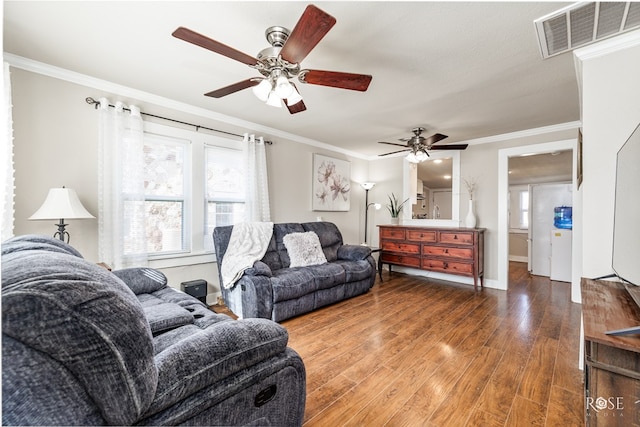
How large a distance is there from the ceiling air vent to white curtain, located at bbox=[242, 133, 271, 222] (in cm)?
312

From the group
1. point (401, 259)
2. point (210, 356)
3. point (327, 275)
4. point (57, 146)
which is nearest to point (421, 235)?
point (401, 259)

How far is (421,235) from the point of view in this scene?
452 cm

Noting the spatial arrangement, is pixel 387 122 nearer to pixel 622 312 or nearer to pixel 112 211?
pixel 622 312

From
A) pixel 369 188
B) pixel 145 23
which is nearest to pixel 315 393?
pixel 145 23

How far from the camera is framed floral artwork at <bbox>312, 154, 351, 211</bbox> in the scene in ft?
15.7

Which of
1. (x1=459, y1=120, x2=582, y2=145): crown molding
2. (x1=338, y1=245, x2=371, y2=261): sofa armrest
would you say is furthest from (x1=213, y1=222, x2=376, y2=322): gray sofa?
(x1=459, y1=120, x2=582, y2=145): crown molding

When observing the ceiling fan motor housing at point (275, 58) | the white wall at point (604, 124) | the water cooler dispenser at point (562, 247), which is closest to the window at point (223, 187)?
the ceiling fan motor housing at point (275, 58)

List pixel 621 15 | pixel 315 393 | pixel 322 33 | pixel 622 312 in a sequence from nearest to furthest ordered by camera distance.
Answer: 1. pixel 622 312
2. pixel 322 33
3. pixel 621 15
4. pixel 315 393

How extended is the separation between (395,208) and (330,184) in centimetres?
141

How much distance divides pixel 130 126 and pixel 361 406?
3.24 m

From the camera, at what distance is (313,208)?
4.76m

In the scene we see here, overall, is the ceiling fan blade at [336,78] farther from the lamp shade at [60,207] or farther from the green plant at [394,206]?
the green plant at [394,206]

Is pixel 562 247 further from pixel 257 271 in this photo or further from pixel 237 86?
pixel 237 86

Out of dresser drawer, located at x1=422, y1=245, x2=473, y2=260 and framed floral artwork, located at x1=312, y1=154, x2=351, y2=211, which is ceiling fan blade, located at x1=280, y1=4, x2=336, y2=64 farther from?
dresser drawer, located at x1=422, y1=245, x2=473, y2=260
